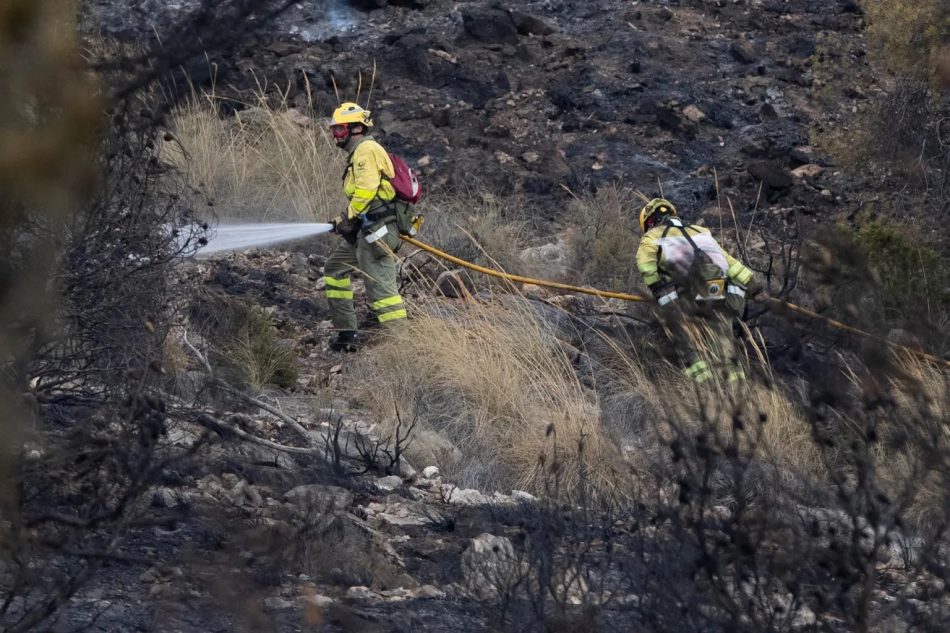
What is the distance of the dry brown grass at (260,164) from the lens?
12188 mm

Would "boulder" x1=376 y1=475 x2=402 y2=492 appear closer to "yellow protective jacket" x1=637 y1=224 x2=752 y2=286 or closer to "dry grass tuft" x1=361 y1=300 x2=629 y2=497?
"dry grass tuft" x1=361 y1=300 x2=629 y2=497

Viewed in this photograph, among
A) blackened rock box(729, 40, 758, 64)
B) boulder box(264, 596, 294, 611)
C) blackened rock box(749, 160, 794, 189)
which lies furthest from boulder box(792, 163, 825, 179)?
boulder box(264, 596, 294, 611)

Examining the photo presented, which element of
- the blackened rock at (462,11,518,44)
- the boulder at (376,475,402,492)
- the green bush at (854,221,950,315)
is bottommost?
the blackened rock at (462,11,518,44)

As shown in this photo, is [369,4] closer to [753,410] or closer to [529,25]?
[529,25]

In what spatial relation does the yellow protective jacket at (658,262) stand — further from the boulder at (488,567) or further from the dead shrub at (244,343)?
the boulder at (488,567)

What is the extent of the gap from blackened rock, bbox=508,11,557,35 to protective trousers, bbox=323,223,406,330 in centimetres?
830

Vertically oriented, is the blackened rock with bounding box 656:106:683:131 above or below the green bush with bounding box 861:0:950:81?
below

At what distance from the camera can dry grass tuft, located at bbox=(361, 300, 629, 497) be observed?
25.1 feet

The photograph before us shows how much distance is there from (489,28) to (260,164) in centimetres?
564

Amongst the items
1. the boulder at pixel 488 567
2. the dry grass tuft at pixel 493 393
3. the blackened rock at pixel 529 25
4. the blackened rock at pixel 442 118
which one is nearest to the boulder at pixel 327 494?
the boulder at pixel 488 567

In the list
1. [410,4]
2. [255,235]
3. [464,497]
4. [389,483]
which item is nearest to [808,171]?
[410,4]

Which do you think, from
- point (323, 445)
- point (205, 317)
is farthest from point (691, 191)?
point (323, 445)

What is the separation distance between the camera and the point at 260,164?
1266 cm

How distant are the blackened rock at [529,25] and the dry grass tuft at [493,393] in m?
8.76
